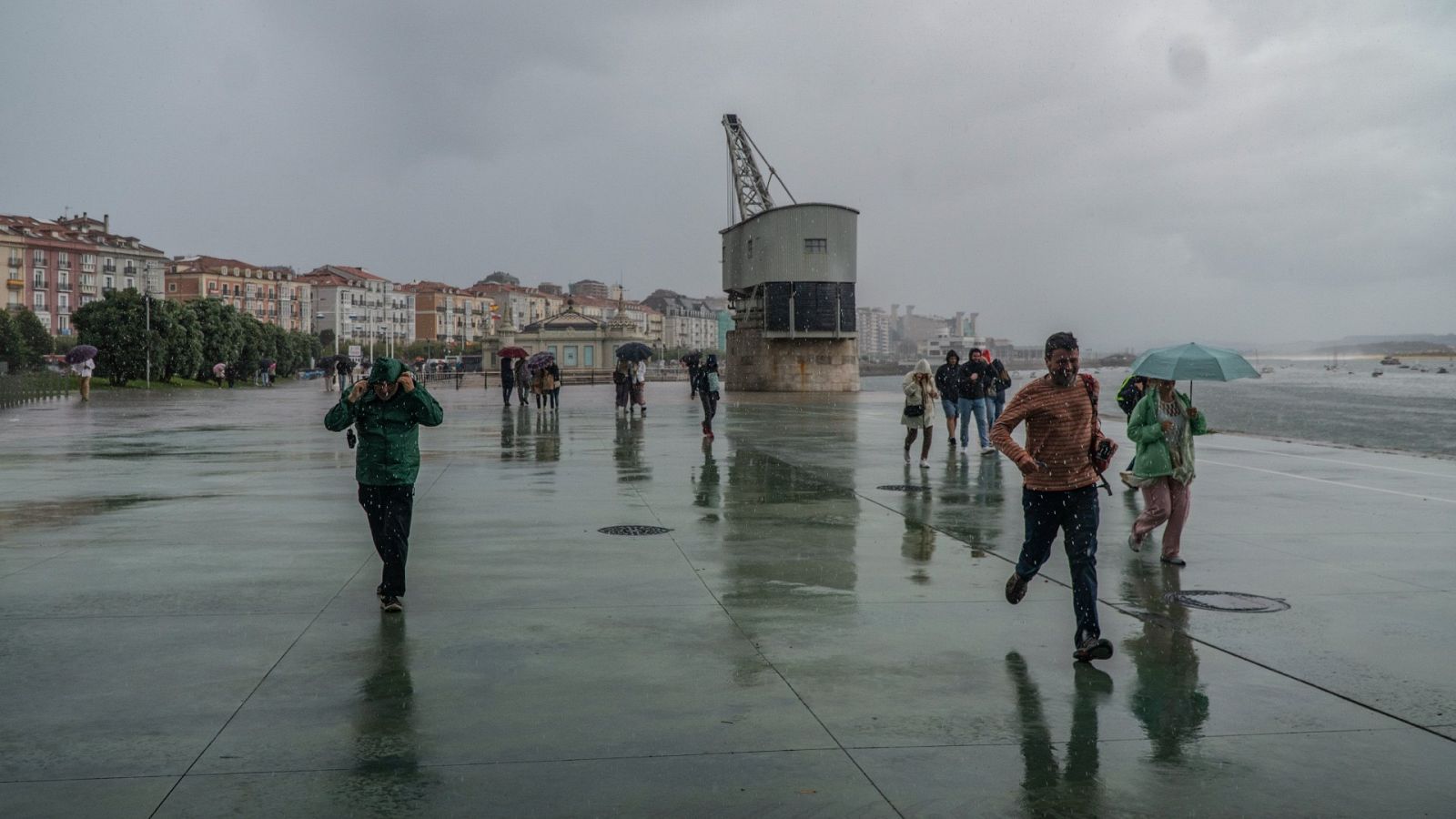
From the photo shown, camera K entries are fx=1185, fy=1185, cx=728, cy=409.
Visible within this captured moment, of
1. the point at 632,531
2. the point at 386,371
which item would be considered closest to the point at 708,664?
the point at 386,371

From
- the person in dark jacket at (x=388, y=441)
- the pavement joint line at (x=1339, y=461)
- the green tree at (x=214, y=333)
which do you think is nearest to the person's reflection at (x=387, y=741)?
the person in dark jacket at (x=388, y=441)

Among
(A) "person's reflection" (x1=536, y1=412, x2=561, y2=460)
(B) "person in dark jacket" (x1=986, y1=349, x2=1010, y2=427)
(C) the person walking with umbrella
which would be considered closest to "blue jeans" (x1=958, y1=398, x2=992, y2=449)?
(B) "person in dark jacket" (x1=986, y1=349, x2=1010, y2=427)

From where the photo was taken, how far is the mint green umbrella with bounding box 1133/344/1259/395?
30.5 feet

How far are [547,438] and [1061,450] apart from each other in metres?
17.2

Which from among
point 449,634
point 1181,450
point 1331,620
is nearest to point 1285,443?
point 1181,450

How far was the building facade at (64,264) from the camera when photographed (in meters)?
112

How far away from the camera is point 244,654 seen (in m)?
6.01

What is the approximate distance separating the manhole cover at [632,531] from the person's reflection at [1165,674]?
4.03 m

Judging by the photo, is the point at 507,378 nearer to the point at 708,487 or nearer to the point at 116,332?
the point at 708,487

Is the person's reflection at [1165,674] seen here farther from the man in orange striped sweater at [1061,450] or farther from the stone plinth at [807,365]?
the stone plinth at [807,365]

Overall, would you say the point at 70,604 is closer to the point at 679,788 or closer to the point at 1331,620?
the point at 679,788

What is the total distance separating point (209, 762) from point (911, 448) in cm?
1614

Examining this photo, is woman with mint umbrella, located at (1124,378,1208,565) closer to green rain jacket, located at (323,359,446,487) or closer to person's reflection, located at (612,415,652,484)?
green rain jacket, located at (323,359,446,487)

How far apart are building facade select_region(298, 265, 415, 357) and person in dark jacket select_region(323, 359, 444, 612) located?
6357 inches
